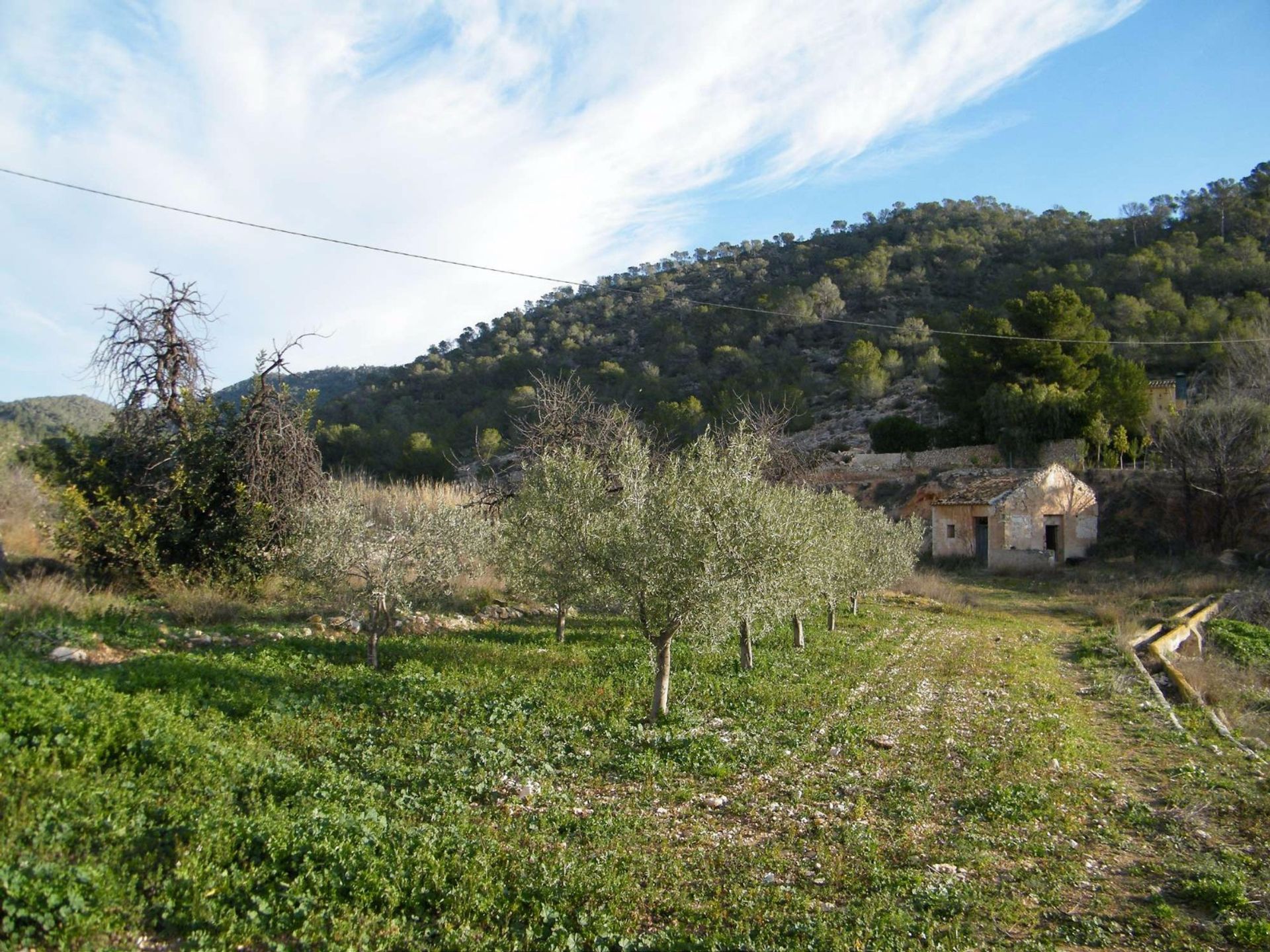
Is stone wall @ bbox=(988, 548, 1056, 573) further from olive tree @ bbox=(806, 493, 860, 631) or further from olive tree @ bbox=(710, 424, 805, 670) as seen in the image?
olive tree @ bbox=(710, 424, 805, 670)

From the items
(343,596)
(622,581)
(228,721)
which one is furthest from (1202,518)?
(228,721)

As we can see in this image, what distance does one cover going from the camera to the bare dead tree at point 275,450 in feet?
53.3

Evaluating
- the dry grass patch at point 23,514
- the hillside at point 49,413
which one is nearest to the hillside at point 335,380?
the hillside at point 49,413

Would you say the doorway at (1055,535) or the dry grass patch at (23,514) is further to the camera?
the doorway at (1055,535)

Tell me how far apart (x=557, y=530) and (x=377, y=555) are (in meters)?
2.82

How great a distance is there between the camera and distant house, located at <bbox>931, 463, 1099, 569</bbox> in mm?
30875

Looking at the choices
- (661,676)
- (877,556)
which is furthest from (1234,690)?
(661,676)

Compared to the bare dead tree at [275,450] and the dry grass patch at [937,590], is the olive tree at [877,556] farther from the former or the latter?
the bare dead tree at [275,450]

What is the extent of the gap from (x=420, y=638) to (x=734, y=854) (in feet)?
28.1

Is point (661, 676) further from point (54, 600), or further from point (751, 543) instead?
point (54, 600)

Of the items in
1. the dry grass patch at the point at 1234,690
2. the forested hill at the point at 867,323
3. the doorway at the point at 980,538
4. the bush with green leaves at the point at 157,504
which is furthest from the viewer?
the forested hill at the point at 867,323

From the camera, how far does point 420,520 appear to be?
11.8 meters

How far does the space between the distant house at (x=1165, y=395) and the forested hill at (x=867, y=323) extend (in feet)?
3.91


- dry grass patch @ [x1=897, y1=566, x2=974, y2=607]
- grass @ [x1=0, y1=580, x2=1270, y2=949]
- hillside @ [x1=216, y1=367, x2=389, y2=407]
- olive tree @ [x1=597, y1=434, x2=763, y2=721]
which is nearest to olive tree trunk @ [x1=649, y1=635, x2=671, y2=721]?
olive tree @ [x1=597, y1=434, x2=763, y2=721]
